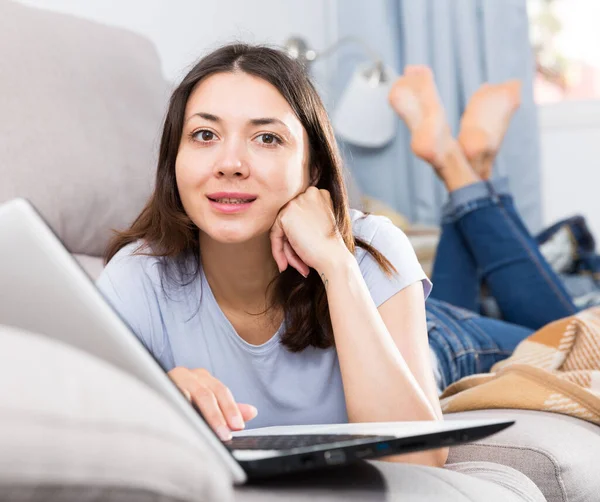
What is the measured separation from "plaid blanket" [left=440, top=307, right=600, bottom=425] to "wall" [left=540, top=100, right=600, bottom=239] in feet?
5.85

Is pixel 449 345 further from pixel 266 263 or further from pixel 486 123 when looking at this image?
pixel 486 123

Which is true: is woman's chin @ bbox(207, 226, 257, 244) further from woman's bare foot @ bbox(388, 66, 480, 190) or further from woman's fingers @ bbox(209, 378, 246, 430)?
woman's bare foot @ bbox(388, 66, 480, 190)

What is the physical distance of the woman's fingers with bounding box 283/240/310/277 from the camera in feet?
3.72

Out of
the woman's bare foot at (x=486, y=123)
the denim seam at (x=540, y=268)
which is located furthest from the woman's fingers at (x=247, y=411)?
the woman's bare foot at (x=486, y=123)

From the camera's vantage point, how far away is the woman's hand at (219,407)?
71cm

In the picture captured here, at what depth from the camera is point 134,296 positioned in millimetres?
1127

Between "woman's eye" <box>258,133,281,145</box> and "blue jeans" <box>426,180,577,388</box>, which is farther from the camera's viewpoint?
"blue jeans" <box>426,180,577,388</box>

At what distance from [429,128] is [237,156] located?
1108mm

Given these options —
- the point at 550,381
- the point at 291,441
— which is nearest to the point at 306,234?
the point at 550,381

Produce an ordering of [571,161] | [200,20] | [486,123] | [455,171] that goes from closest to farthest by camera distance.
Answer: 1. [455,171]
2. [486,123]
3. [200,20]
4. [571,161]

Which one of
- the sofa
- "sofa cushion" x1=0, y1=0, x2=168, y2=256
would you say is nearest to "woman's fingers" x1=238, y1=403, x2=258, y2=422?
the sofa

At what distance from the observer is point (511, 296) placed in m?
1.93

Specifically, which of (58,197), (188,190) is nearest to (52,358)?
(188,190)

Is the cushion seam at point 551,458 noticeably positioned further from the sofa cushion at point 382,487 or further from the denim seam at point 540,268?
the denim seam at point 540,268
